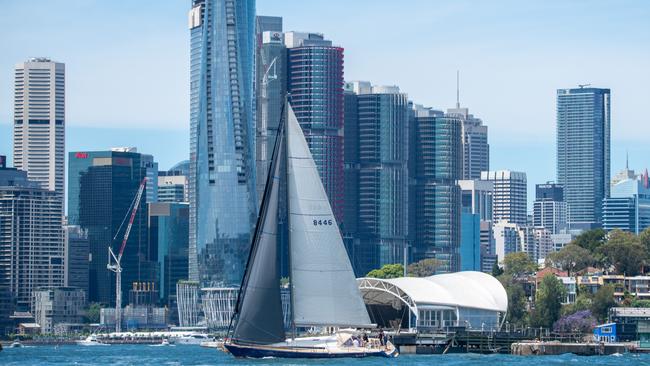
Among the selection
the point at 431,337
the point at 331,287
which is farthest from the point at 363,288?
the point at 331,287

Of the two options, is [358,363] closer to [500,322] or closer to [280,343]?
[280,343]

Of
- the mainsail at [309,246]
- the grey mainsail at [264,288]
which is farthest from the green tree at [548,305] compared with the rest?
the grey mainsail at [264,288]

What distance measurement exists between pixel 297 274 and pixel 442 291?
7173 cm

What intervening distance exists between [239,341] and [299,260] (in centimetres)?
682

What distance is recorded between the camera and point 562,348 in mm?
155250

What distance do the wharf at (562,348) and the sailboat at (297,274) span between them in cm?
4445

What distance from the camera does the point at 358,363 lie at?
112 meters

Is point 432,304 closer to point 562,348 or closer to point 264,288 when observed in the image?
point 562,348

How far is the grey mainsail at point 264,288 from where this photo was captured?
112125 mm

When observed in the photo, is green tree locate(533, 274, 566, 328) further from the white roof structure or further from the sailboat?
the sailboat

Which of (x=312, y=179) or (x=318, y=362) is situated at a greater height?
(x=312, y=179)

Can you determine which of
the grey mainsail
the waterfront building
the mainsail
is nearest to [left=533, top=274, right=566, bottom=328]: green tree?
the waterfront building

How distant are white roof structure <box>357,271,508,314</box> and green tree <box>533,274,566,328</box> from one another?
6.89 m

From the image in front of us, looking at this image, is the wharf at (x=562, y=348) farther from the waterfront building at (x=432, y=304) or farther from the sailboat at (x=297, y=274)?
the sailboat at (x=297, y=274)
